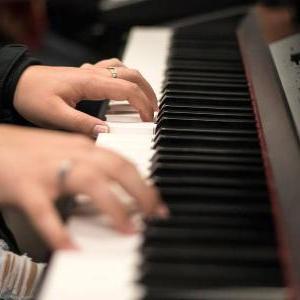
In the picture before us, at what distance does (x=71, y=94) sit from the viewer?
3.15 feet

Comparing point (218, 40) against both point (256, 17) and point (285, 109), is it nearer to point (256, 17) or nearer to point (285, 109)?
point (256, 17)

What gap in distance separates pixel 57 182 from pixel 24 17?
242 centimetres

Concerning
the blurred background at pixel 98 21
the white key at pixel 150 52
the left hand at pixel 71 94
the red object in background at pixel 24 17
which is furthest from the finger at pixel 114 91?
the red object in background at pixel 24 17

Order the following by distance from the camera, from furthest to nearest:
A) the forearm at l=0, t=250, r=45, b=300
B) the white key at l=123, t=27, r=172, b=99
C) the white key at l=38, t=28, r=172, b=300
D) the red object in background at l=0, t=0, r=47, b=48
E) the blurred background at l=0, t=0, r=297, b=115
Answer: the red object in background at l=0, t=0, r=47, b=48 < the blurred background at l=0, t=0, r=297, b=115 < the white key at l=123, t=27, r=172, b=99 < the forearm at l=0, t=250, r=45, b=300 < the white key at l=38, t=28, r=172, b=300

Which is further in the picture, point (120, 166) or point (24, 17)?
point (24, 17)

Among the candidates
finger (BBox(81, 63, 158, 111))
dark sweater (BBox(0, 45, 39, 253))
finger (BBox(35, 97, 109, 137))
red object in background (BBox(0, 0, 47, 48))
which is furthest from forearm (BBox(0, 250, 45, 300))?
red object in background (BBox(0, 0, 47, 48))

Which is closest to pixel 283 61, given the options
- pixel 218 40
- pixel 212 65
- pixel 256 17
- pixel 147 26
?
pixel 212 65

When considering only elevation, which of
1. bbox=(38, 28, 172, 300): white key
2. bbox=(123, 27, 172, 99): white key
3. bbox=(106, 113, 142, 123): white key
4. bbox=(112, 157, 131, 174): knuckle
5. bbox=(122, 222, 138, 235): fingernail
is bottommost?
bbox=(38, 28, 172, 300): white key

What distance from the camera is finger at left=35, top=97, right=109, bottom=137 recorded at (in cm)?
92

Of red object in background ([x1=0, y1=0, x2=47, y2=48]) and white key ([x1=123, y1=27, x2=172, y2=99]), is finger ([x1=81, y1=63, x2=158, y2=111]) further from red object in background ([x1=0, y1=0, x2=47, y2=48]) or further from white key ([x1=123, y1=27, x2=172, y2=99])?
red object in background ([x1=0, y1=0, x2=47, y2=48])

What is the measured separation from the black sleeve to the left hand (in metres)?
0.01

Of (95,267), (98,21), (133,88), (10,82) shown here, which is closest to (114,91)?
(133,88)

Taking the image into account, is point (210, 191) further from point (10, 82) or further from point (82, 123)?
point (10, 82)

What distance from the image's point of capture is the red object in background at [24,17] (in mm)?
2811
